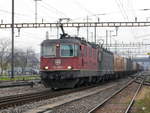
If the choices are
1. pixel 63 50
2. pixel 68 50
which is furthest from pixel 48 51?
pixel 68 50

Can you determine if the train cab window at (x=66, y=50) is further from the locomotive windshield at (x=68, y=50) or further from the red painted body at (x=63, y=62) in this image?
the red painted body at (x=63, y=62)

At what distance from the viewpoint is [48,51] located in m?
24.2

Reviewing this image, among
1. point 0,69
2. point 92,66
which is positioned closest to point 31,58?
point 0,69

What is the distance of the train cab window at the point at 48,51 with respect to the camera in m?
24.0

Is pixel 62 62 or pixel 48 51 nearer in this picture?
pixel 62 62

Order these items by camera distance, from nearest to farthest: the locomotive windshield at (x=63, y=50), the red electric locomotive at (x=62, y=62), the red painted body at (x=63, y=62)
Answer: the red electric locomotive at (x=62, y=62)
the red painted body at (x=63, y=62)
the locomotive windshield at (x=63, y=50)

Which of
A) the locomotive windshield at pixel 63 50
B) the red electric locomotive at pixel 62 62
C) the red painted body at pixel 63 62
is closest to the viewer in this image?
the red electric locomotive at pixel 62 62

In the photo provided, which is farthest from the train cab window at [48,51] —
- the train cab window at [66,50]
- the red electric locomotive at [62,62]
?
the train cab window at [66,50]

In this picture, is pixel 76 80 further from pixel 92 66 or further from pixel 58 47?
pixel 92 66

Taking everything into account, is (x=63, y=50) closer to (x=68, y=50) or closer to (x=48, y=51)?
(x=68, y=50)

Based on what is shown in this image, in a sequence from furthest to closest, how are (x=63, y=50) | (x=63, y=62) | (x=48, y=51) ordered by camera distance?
(x=48, y=51)
(x=63, y=50)
(x=63, y=62)

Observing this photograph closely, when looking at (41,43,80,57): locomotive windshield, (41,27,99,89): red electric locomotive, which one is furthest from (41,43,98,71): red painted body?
(41,43,80,57): locomotive windshield

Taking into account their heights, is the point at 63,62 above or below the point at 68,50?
below

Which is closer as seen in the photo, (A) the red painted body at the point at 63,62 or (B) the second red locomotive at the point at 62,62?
(B) the second red locomotive at the point at 62,62
